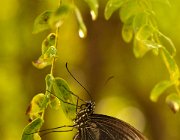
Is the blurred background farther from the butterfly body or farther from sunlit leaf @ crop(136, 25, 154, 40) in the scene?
Answer: sunlit leaf @ crop(136, 25, 154, 40)

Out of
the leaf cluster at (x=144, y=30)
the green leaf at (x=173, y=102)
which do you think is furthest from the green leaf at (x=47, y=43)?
the green leaf at (x=173, y=102)

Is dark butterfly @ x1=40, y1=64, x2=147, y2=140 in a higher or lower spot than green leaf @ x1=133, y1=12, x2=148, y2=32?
lower

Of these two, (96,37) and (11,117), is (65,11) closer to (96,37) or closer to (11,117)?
(11,117)

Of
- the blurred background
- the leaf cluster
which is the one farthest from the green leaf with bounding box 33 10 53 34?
the blurred background

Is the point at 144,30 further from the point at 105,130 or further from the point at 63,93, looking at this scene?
the point at 105,130

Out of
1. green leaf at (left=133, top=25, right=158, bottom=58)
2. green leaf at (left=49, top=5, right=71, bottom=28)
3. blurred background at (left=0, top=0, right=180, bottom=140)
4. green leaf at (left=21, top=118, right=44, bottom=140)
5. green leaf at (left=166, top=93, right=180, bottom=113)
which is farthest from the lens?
blurred background at (left=0, top=0, right=180, bottom=140)

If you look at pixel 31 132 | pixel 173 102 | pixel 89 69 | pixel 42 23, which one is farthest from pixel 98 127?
pixel 89 69

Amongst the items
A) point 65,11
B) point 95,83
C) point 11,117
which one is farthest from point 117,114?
point 65,11
